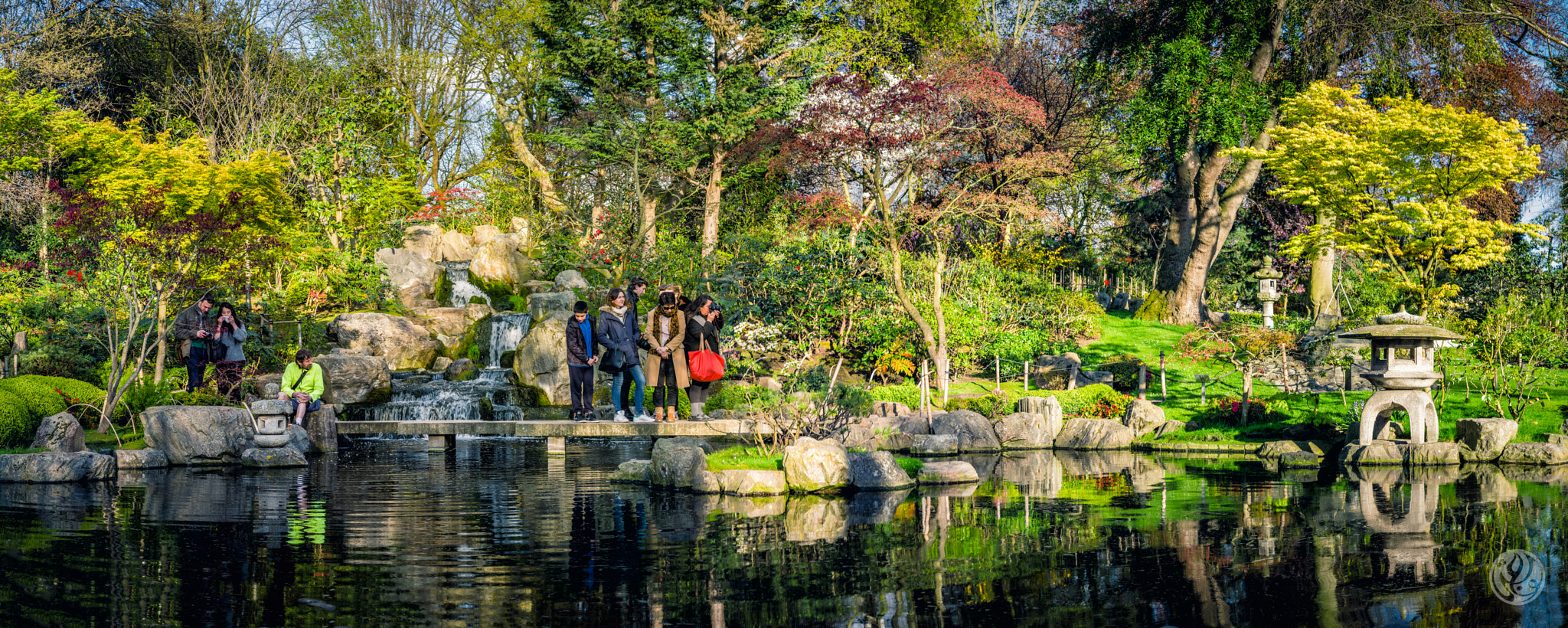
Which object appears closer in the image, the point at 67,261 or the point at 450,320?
the point at 67,261

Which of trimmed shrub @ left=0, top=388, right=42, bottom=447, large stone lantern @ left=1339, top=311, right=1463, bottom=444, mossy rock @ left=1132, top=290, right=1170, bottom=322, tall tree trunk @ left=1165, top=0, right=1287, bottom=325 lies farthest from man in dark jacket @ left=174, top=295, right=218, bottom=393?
mossy rock @ left=1132, top=290, right=1170, bottom=322

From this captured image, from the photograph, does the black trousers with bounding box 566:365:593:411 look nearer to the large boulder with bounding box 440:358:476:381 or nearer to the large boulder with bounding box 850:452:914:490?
the large boulder with bounding box 850:452:914:490

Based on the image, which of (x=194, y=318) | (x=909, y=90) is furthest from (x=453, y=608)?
(x=909, y=90)

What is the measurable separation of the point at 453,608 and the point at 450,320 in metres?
17.5

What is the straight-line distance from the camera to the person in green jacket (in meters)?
13.6

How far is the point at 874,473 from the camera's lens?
11.6 meters

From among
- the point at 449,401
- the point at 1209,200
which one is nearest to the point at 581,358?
the point at 449,401

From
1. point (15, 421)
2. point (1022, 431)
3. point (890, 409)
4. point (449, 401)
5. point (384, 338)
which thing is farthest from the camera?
point (384, 338)

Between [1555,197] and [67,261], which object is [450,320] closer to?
[67,261]

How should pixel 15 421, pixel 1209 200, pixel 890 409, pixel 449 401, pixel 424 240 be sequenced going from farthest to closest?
pixel 1209 200, pixel 424 240, pixel 449 401, pixel 890 409, pixel 15 421

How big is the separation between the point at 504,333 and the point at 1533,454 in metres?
16.9

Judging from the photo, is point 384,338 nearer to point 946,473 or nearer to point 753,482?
point 753,482

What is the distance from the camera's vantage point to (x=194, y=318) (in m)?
15.6

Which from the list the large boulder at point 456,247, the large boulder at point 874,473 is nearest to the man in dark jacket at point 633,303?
the large boulder at point 874,473
